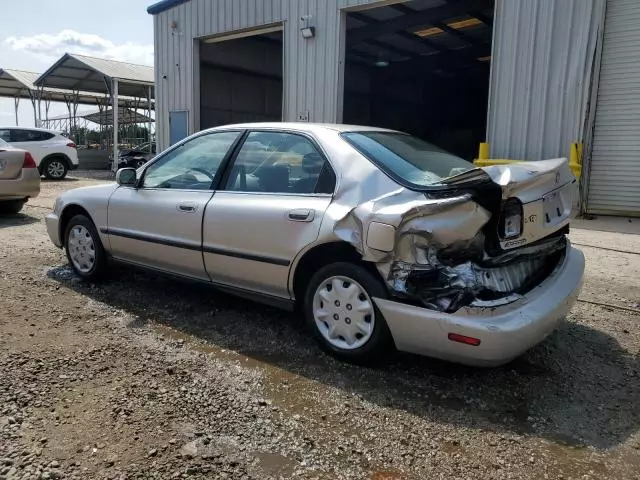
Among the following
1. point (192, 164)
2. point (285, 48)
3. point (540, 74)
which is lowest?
point (192, 164)

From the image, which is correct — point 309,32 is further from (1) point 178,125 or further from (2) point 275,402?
(2) point 275,402

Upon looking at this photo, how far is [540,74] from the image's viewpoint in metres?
8.56

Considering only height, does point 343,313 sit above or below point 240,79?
below

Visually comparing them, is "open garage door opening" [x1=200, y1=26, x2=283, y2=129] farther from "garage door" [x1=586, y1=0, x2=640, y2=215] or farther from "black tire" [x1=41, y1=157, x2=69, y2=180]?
"garage door" [x1=586, y1=0, x2=640, y2=215]

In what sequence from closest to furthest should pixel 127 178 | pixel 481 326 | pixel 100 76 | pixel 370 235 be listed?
1. pixel 481 326
2. pixel 370 235
3. pixel 127 178
4. pixel 100 76

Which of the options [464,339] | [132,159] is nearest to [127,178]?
[464,339]

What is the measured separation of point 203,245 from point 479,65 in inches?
697

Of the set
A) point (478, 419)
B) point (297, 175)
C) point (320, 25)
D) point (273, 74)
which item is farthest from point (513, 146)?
point (273, 74)

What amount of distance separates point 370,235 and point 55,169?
15493 mm

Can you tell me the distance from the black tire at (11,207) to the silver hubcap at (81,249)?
186 inches

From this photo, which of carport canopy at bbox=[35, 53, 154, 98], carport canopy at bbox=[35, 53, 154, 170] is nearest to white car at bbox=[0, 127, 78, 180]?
carport canopy at bbox=[35, 53, 154, 170]

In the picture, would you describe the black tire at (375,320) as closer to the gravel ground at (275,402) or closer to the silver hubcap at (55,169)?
the gravel ground at (275,402)

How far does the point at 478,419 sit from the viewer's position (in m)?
2.70

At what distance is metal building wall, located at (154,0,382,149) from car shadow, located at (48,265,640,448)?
7615 mm
